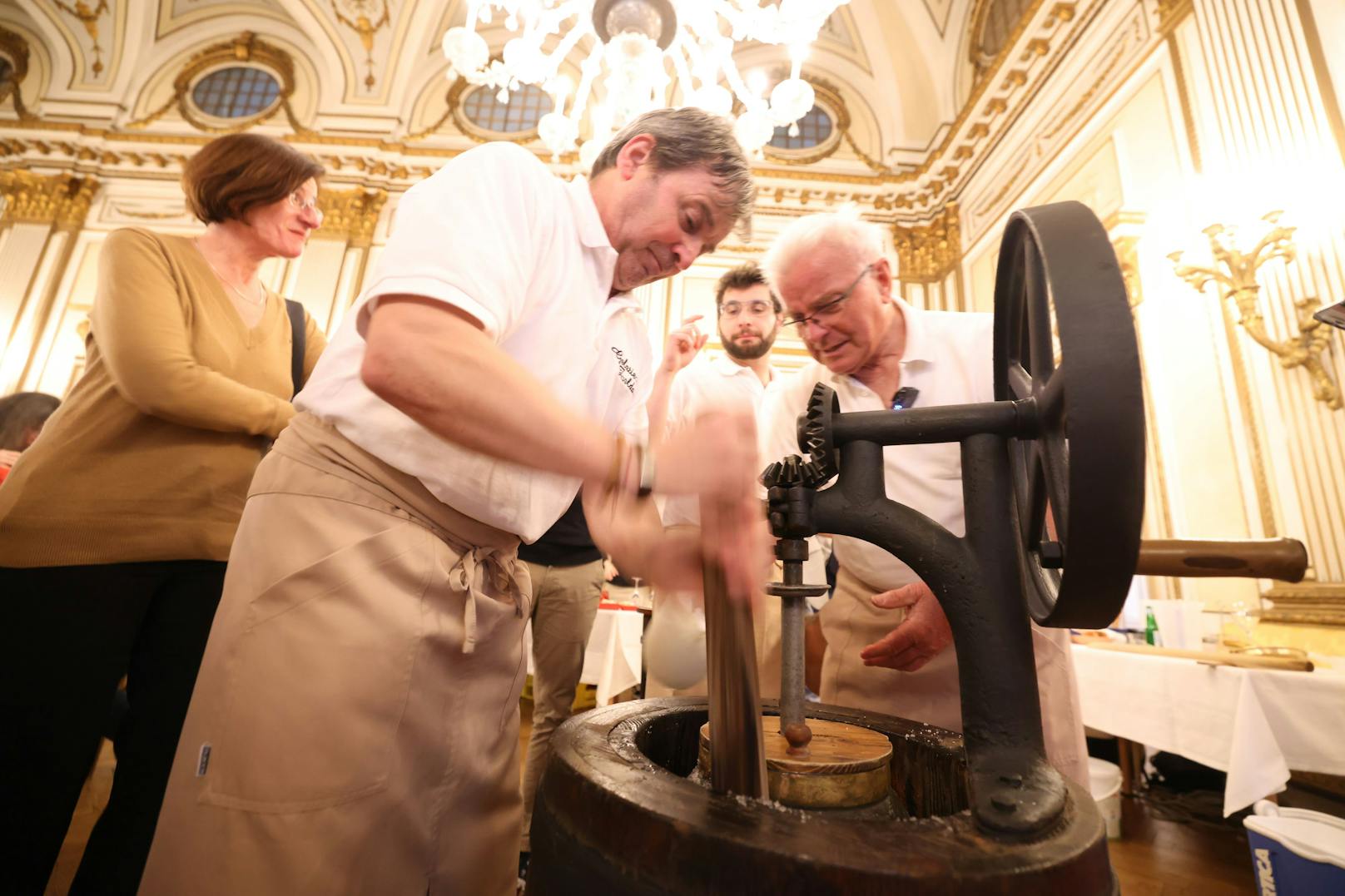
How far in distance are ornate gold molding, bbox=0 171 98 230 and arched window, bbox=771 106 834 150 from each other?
27.5 feet

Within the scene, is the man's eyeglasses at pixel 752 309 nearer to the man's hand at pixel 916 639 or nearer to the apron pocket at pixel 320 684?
Answer: the man's hand at pixel 916 639

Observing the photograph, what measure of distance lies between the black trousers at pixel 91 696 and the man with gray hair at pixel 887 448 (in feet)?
4.26

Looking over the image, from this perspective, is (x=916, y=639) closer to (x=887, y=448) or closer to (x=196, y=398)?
(x=887, y=448)

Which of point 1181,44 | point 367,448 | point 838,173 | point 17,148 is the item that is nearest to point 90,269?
point 17,148

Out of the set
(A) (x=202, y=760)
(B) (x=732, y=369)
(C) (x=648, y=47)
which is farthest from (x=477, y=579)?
(C) (x=648, y=47)

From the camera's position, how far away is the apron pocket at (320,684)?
78 cm

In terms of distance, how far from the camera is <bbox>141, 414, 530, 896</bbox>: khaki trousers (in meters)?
0.77

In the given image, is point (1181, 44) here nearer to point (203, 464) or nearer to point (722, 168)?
point (722, 168)

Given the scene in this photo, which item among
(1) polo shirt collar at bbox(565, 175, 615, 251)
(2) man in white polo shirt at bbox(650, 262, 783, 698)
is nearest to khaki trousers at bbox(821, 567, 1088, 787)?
(2) man in white polo shirt at bbox(650, 262, 783, 698)

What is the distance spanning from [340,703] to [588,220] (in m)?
0.77

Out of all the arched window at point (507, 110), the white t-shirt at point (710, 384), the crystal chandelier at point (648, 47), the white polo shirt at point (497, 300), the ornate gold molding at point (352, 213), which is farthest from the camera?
the arched window at point (507, 110)

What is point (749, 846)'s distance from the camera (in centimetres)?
45

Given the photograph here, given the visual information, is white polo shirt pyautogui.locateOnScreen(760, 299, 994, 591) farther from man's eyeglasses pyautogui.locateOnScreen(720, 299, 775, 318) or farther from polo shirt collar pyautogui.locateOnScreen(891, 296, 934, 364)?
man's eyeglasses pyautogui.locateOnScreen(720, 299, 775, 318)

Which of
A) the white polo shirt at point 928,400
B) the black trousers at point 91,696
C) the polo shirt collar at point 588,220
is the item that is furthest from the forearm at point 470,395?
the black trousers at point 91,696
